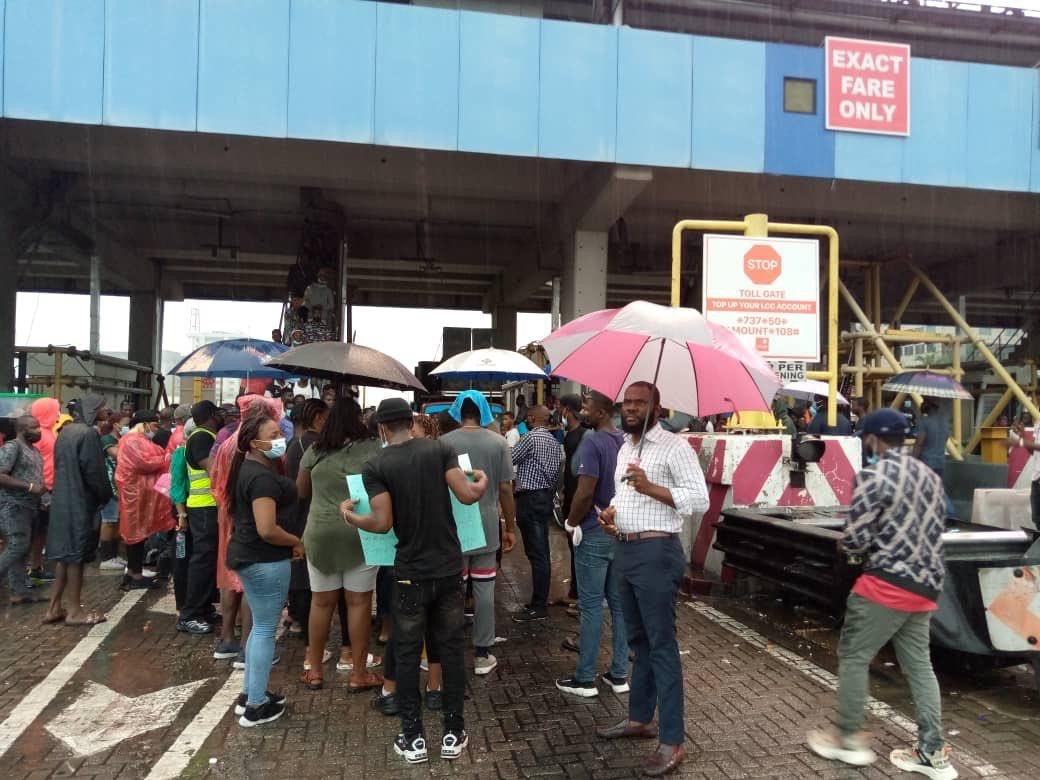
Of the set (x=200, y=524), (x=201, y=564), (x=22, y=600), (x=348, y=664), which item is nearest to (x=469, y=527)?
(x=348, y=664)

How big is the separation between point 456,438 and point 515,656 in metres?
1.67

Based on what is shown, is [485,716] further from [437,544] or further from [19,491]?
[19,491]

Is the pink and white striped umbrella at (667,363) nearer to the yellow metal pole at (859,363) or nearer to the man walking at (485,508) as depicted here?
the man walking at (485,508)

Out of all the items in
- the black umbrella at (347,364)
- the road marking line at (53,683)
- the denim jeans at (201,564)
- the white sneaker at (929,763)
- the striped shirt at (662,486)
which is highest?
the black umbrella at (347,364)

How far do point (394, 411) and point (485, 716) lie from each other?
190 centimetres

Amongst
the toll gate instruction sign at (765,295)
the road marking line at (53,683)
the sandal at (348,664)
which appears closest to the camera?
the road marking line at (53,683)

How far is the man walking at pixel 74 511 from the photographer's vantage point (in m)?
5.88

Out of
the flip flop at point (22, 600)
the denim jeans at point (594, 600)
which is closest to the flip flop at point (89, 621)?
the flip flop at point (22, 600)

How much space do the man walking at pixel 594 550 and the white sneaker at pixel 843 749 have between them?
1144 millimetres

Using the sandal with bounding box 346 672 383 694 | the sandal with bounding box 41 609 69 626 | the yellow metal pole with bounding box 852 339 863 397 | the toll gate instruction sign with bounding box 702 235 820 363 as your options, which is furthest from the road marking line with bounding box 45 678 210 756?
the yellow metal pole with bounding box 852 339 863 397

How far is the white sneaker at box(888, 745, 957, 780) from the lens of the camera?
348 centimetres

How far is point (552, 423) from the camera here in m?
8.05

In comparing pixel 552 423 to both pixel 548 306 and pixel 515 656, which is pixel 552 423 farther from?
pixel 548 306

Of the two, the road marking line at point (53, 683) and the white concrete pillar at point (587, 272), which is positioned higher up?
the white concrete pillar at point (587, 272)
